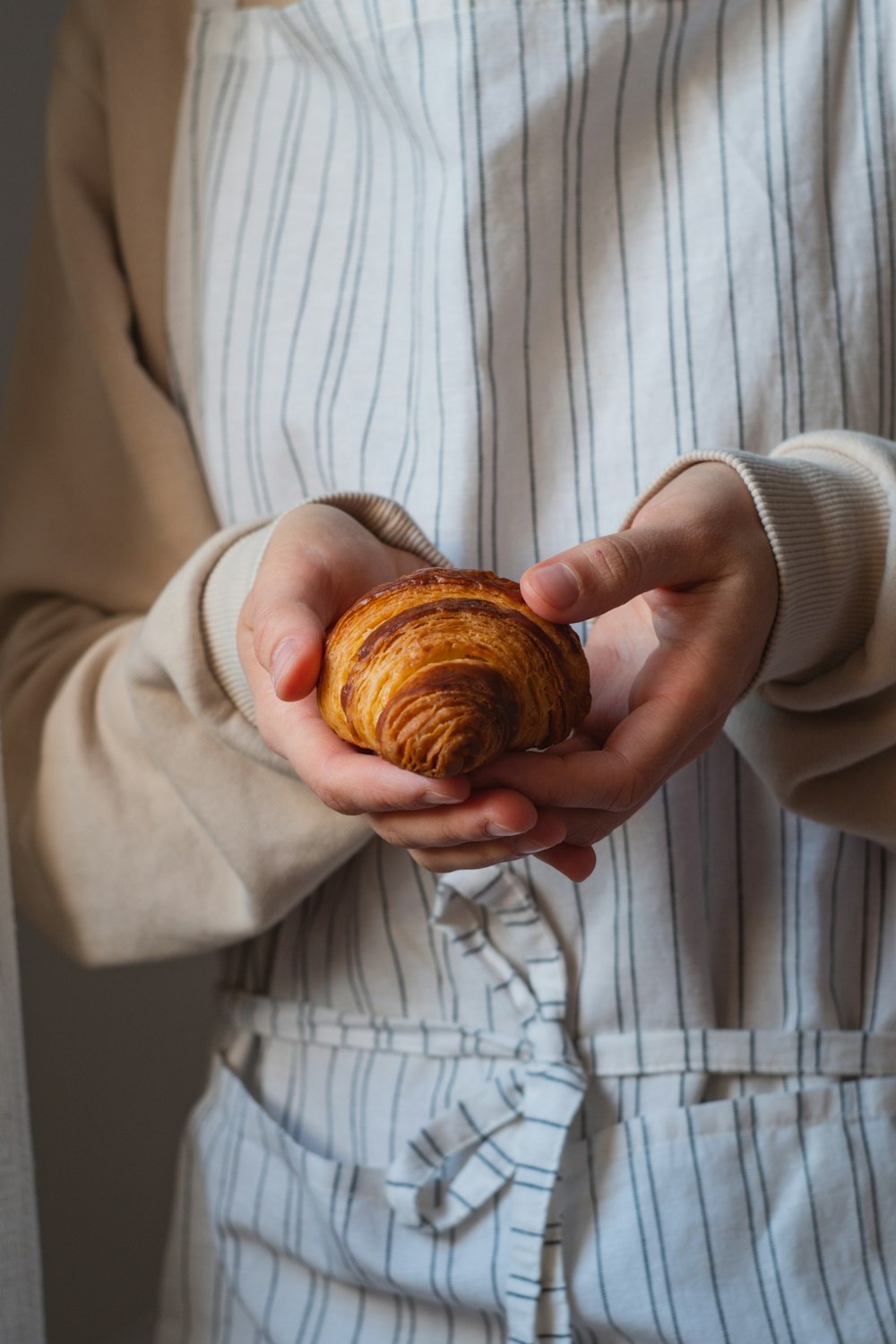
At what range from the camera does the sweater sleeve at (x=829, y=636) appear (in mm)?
575

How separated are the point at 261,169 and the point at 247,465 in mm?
205

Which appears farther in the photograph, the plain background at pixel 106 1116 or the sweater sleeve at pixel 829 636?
the plain background at pixel 106 1116

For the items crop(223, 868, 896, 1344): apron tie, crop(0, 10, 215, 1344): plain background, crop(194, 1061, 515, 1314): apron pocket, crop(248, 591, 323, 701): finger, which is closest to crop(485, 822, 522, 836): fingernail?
crop(248, 591, 323, 701): finger

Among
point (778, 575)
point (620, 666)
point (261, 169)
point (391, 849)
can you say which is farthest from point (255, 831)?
point (261, 169)

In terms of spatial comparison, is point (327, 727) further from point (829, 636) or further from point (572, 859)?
point (829, 636)

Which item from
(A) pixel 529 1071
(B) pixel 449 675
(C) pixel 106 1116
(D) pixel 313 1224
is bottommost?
(C) pixel 106 1116

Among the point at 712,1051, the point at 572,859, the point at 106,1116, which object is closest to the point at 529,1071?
the point at 712,1051

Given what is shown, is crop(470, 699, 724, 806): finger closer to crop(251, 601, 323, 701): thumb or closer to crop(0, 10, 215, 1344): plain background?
crop(251, 601, 323, 701): thumb

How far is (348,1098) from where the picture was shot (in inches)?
29.8

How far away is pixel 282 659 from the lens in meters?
Answer: 0.50

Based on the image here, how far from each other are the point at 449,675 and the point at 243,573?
0.24 meters

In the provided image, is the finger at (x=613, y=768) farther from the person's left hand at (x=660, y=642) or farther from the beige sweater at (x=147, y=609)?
the beige sweater at (x=147, y=609)

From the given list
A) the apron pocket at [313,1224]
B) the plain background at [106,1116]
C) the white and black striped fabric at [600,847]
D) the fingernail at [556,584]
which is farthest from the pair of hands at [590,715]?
the plain background at [106,1116]

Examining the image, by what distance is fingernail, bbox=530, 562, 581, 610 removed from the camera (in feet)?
1.55
